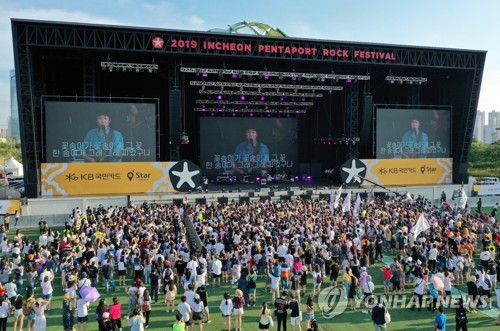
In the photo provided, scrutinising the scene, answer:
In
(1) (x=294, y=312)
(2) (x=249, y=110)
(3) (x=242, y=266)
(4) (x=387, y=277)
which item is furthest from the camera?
(2) (x=249, y=110)

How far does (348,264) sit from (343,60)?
66.0 ft

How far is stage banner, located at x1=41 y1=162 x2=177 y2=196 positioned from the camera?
28.7 m

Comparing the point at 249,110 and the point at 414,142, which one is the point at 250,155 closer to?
the point at 249,110

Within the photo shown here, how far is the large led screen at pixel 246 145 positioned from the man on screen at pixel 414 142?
1038 cm

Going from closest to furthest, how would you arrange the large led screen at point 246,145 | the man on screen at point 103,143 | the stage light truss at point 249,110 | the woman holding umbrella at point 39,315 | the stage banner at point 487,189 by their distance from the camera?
the woman holding umbrella at point 39,315 < the man on screen at point 103,143 < the stage banner at point 487,189 < the stage light truss at point 249,110 < the large led screen at point 246,145

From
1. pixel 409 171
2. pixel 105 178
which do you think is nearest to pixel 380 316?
pixel 105 178

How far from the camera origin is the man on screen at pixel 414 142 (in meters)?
35.6

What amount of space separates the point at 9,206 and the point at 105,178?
6.61 m

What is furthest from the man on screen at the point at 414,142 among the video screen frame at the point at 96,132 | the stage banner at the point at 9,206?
the stage banner at the point at 9,206

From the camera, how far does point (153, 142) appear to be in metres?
31.1

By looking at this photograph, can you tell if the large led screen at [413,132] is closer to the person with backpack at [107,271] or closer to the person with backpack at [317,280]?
the person with backpack at [317,280]

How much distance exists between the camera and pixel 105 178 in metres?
30.0

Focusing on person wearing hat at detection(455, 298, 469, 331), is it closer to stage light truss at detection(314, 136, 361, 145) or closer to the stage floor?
stage light truss at detection(314, 136, 361, 145)

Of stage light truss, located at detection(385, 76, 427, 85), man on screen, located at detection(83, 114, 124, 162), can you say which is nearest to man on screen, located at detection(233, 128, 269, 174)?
man on screen, located at detection(83, 114, 124, 162)
